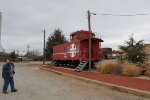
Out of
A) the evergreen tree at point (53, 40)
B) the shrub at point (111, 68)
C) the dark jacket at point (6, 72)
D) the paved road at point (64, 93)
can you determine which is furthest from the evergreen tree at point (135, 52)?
the evergreen tree at point (53, 40)

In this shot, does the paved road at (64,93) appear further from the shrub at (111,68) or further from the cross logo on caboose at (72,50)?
the cross logo on caboose at (72,50)

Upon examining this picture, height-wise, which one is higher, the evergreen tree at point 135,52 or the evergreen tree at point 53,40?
the evergreen tree at point 53,40

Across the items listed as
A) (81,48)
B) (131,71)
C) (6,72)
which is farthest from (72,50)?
(6,72)

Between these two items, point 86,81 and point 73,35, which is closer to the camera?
point 86,81

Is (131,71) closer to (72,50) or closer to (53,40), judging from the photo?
(72,50)

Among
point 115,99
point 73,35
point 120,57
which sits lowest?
point 115,99

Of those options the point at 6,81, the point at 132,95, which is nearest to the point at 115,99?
the point at 132,95

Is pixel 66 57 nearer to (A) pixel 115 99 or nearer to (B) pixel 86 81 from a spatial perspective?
(B) pixel 86 81

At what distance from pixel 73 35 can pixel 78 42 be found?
513 centimetres

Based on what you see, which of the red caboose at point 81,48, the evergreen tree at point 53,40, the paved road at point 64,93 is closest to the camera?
the paved road at point 64,93

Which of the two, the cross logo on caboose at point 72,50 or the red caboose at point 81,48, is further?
the cross logo on caboose at point 72,50

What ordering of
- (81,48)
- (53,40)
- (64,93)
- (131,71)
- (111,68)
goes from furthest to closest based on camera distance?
→ (53,40)
(81,48)
(111,68)
(131,71)
(64,93)

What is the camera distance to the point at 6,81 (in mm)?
14906

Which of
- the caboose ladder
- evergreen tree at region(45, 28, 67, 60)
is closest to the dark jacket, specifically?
the caboose ladder
